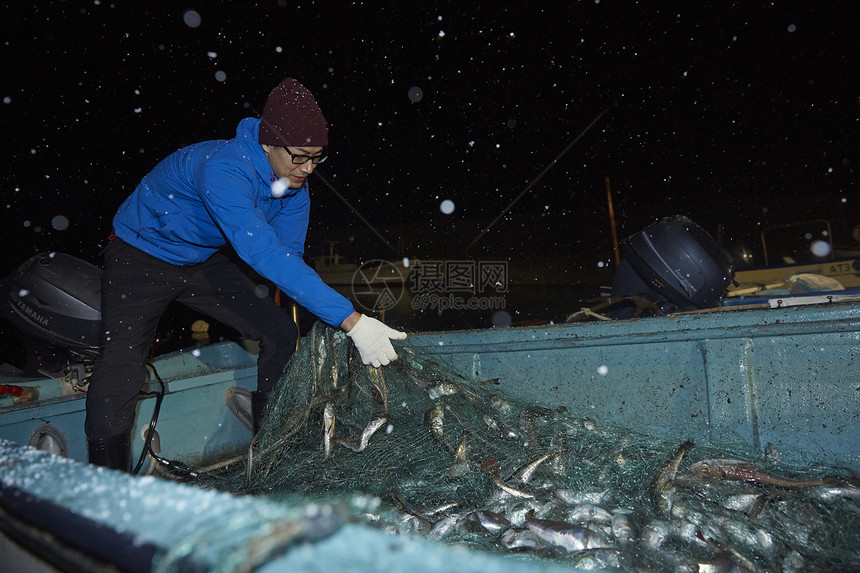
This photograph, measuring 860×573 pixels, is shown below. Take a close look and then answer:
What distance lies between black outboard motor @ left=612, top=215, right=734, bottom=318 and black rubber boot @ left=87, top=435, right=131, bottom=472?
3620 millimetres

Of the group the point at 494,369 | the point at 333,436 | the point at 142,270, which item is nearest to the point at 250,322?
the point at 142,270

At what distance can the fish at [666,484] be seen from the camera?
1915mm

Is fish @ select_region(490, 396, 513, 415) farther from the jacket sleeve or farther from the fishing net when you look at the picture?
the jacket sleeve

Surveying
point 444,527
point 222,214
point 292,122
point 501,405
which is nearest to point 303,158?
point 292,122

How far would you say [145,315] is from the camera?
2.46m

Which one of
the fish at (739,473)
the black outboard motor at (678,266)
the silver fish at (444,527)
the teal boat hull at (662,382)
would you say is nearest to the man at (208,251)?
the teal boat hull at (662,382)

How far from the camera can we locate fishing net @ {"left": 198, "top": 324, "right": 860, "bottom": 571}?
170 cm

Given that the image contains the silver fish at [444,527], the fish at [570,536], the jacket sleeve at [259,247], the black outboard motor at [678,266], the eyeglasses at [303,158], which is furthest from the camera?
the black outboard motor at [678,266]

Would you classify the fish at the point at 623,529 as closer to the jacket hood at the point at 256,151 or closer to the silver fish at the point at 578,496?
the silver fish at the point at 578,496

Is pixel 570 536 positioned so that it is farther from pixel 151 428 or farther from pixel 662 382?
pixel 151 428

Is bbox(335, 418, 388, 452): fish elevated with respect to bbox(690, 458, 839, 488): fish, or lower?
elevated

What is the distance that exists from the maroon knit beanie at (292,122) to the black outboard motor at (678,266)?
2694 mm

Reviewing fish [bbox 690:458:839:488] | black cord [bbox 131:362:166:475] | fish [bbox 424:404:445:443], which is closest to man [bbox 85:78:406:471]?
black cord [bbox 131:362:166:475]

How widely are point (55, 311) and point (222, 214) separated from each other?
136cm
